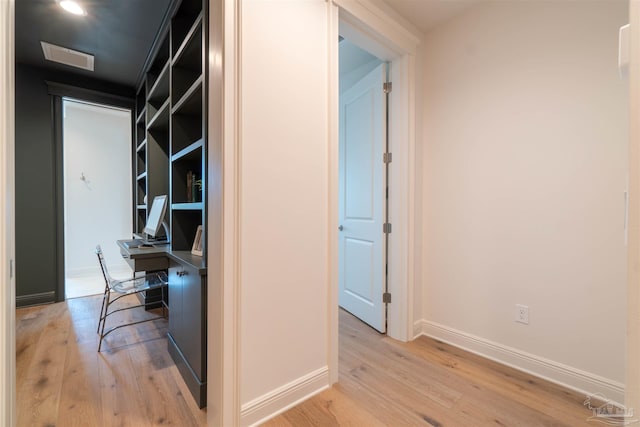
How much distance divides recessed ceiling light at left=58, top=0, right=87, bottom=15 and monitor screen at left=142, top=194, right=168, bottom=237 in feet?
5.23

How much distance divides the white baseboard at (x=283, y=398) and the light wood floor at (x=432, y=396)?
35mm

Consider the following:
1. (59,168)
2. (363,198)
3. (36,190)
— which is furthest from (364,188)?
(36,190)

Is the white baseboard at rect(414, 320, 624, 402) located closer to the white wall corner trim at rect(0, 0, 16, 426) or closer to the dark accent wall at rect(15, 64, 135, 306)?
the white wall corner trim at rect(0, 0, 16, 426)

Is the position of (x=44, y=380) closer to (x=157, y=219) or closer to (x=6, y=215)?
(x=157, y=219)

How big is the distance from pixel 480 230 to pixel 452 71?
1307mm

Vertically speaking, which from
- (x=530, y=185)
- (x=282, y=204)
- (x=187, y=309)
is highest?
(x=530, y=185)

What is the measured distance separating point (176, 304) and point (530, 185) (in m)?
2.51

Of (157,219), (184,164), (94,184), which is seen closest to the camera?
(184,164)

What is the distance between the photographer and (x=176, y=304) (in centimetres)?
185

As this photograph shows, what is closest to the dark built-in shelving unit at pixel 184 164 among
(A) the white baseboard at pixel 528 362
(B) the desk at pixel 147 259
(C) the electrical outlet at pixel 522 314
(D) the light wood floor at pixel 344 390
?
(B) the desk at pixel 147 259

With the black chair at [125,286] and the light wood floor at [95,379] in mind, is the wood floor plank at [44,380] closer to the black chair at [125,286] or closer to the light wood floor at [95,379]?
the light wood floor at [95,379]

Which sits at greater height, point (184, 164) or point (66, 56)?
point (66, 56)

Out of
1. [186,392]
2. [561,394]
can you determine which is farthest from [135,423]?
[561,394]

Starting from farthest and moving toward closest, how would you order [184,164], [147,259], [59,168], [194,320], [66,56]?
[59,168], [66,56], [184,164], [147,259], [194,320]
